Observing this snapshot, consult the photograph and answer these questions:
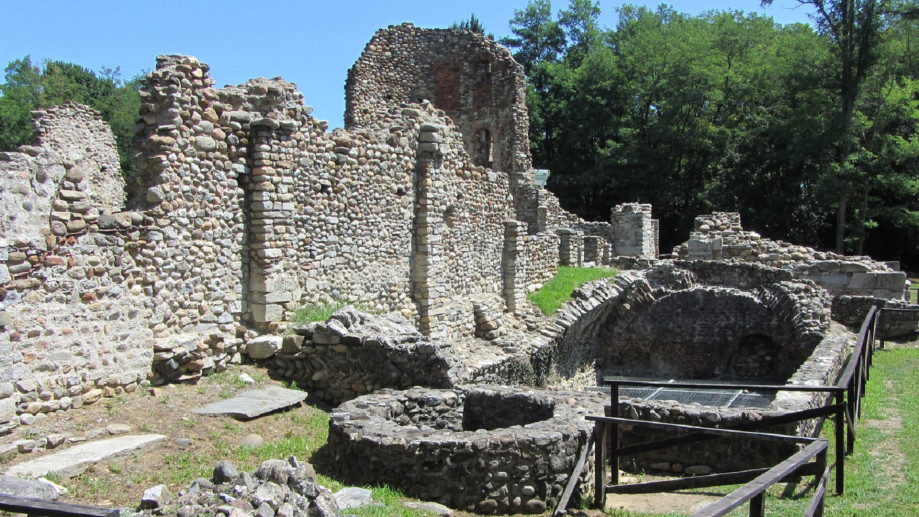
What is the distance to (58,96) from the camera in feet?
134

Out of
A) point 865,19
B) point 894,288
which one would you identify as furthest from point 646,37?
point 894,288

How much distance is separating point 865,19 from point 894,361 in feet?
78.9

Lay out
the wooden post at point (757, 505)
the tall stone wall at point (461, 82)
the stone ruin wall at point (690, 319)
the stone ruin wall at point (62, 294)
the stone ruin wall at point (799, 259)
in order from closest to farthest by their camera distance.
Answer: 1. the wooden post at point (757, 505)
2. the stone ruin wall at point (62, 294)
3. the stone ruin wall at point (690, 319)
4. the stone ruin wall at point (799, 259)
5. the tall stone wall at point (461, 82)

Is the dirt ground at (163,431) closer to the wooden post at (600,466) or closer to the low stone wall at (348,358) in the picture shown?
the low stone wall at (348,358)

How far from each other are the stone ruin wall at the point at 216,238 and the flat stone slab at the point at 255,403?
32.3 inches

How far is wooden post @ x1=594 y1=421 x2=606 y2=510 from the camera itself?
23.9ft

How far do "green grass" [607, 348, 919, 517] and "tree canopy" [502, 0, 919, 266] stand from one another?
24.1 metres

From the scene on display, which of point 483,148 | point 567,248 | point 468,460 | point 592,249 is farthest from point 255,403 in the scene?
point 592,249

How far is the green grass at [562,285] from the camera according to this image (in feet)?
57.5

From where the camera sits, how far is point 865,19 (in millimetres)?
32938

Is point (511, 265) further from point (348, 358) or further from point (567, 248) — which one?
point (348, 358)

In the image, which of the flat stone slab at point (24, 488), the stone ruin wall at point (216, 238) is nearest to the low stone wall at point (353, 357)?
the stone ruin wall at point (216, 238)

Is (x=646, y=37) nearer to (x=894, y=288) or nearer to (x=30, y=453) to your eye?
(x=894, y=288)

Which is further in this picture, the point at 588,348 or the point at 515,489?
the point at 588,348
